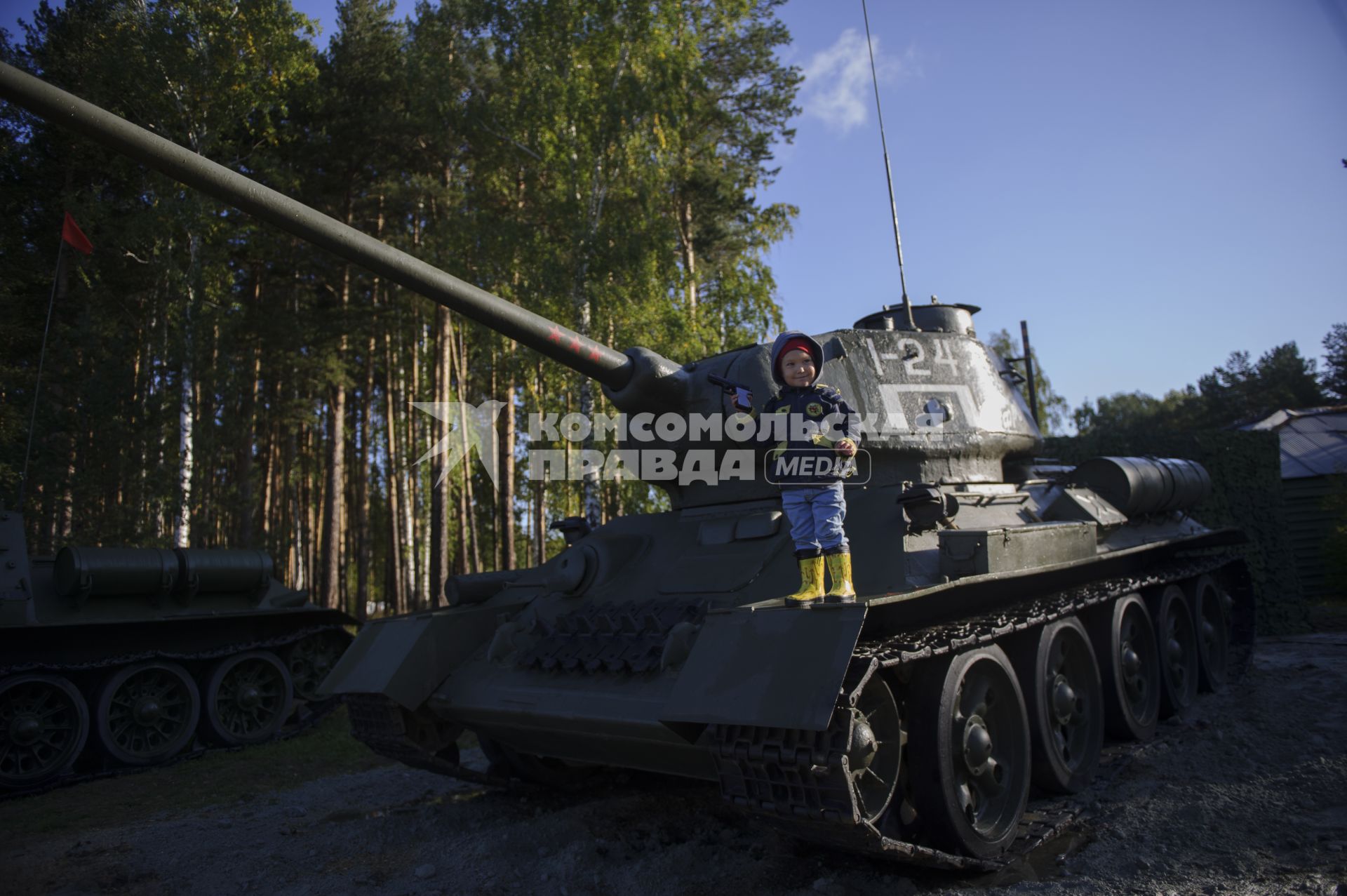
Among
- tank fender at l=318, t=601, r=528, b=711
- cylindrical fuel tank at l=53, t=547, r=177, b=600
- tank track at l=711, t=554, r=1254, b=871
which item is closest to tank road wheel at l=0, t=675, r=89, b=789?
cylindrical fuel tank at l=53, t=547, r=177, b=600

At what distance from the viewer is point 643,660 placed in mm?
4969

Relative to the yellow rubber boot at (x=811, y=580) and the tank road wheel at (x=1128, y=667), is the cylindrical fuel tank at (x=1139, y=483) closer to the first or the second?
the tank road wheel at (x=1128, y=667)

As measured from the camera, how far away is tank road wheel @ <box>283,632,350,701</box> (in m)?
10.6

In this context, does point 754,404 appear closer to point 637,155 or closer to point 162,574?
point 162,574

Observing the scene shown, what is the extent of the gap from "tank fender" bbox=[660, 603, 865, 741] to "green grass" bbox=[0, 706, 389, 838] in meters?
4.87

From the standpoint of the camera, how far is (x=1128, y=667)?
715 cm

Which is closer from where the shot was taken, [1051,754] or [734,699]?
[734,699]


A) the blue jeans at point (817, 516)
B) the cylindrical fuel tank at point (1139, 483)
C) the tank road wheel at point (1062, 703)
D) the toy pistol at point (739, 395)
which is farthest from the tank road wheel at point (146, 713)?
the cylindrical fuel tank at point (1139, 483)

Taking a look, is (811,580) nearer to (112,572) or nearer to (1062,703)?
(1062,703)

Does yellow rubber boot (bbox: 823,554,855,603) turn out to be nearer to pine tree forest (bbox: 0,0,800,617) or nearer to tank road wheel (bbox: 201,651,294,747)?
tank road wheel (bbox: 201,651,294,747)

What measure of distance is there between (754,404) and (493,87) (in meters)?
13.7

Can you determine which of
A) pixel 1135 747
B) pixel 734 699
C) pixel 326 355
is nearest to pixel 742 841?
pixel 734 699

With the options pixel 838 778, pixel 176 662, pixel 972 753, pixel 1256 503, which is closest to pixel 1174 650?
pixel 972 753

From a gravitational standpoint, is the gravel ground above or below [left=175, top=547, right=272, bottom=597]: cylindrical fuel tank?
below
